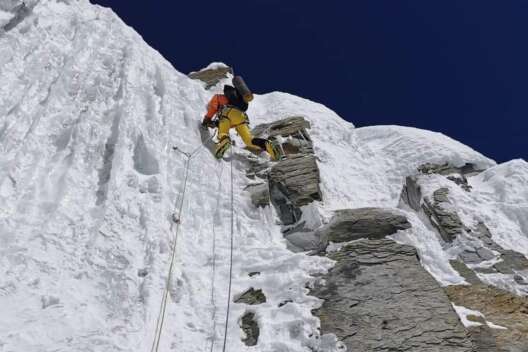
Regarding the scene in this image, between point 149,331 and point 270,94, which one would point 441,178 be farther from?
point 270,94

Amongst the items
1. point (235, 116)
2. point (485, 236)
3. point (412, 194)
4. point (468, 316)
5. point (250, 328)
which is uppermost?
point (235, 116)

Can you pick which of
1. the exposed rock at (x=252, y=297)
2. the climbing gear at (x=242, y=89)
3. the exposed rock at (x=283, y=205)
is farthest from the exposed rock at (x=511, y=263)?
the climbing gear at (x=242, y=89)

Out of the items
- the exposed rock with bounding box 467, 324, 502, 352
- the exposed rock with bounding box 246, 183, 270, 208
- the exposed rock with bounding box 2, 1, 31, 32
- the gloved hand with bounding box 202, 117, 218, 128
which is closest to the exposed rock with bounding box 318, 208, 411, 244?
the exposed rock with bounding box 246, 183, 270, 208

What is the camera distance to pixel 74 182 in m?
8.64

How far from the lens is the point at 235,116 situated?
12531mm

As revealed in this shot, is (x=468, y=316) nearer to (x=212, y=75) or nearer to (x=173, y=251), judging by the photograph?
(x=173, y=251)

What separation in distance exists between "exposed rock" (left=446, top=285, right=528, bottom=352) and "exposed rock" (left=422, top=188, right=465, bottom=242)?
7.26ft

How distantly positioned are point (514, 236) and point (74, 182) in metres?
8.87

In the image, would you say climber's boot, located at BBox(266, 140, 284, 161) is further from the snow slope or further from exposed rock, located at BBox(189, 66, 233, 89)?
exposed rock, located at BBox(189, 66, 233, 89)

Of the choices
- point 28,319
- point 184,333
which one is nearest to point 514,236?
point 184,333

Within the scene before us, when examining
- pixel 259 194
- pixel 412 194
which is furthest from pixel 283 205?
pixel 412 194

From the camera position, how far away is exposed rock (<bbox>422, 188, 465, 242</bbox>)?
35.8 ft

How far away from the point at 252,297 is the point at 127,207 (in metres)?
2.53

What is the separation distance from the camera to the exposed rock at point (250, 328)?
664 centimetres
